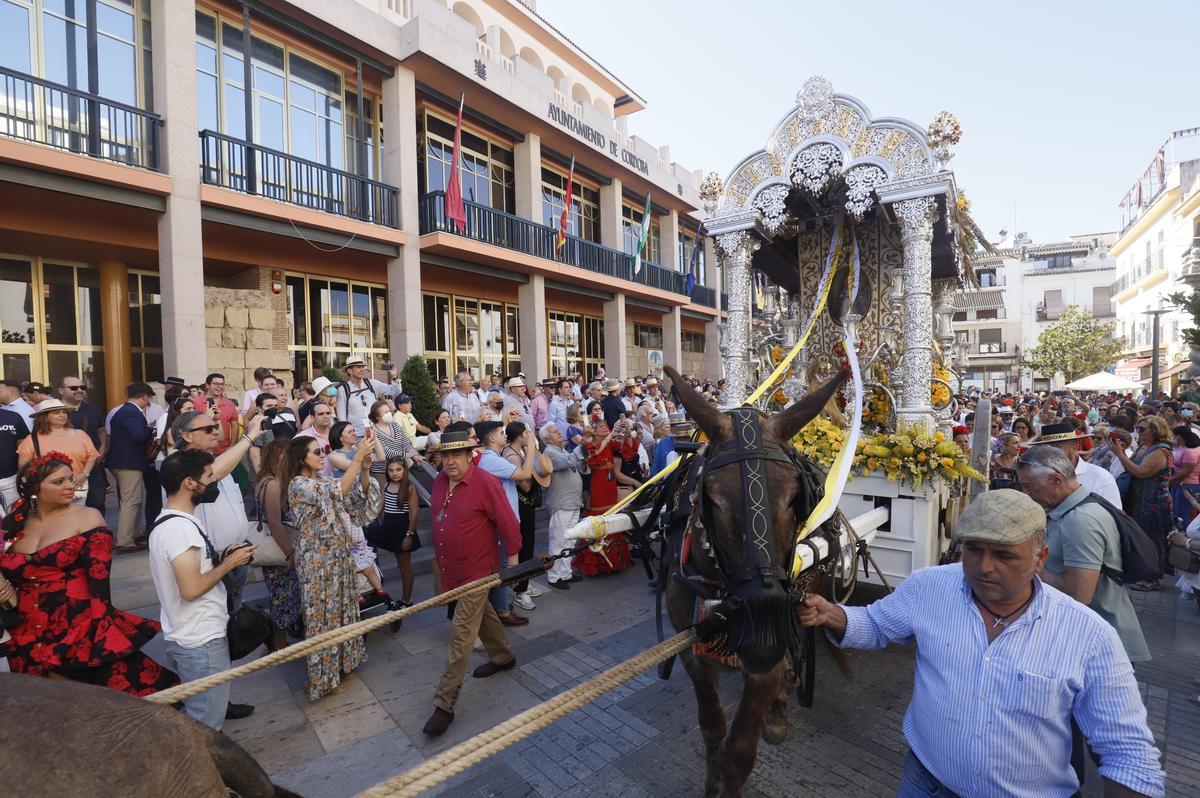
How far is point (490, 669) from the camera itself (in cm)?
468

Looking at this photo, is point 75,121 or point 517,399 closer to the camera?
point 75,121

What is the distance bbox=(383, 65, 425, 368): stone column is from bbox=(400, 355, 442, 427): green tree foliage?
1.74 m

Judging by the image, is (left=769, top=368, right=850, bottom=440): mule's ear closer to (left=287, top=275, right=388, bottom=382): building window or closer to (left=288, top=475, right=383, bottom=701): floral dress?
(left=288, top=475, right=383, bottom=701): floral dress

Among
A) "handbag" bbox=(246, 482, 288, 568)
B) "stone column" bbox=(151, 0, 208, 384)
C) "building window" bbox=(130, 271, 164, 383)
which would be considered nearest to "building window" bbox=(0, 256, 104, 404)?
"building window" bbox=(130, 271, 164, 383)

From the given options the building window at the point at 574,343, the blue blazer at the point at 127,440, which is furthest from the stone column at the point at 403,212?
the blue blazer at the point at 127,440

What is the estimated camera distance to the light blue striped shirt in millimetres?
1627

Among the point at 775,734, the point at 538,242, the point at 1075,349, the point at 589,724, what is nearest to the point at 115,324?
the point at 538,242

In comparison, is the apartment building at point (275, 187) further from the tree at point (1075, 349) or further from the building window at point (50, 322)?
the tree at point (1075, 349)

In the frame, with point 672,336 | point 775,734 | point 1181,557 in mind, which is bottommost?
point 775,734

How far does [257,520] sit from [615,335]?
55.4ft

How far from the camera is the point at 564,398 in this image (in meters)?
12.2

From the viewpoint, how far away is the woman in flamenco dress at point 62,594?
3.03 meters

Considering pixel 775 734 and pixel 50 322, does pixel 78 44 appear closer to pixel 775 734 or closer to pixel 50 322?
pixel 50 322

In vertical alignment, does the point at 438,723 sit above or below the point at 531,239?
below
